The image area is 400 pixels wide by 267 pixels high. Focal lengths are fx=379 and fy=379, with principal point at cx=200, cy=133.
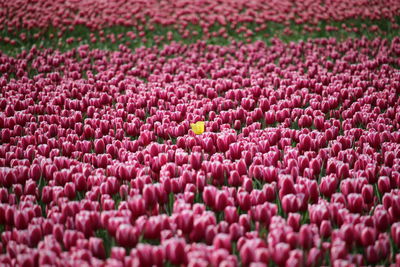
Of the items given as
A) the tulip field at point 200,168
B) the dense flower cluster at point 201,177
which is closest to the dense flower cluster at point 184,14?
the tulip field at point 200,168

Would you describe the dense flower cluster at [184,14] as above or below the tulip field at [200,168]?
above

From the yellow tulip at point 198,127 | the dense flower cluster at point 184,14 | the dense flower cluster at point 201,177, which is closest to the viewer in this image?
the dense flower cluster at point 201,177

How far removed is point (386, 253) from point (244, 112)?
7.46 feet

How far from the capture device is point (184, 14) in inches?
418

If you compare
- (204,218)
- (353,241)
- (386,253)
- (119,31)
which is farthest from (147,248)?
(119,31)

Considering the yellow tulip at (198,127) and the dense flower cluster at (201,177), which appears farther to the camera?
the yellow tulip at (198,127)

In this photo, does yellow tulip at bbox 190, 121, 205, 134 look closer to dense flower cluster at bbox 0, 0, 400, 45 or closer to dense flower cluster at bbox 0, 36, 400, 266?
dense flower cluster at bbox 0, 36, 400, 266

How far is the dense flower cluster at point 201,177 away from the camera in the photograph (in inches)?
77.1

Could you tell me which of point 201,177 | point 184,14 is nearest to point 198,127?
point 201,177

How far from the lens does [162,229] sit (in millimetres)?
2117

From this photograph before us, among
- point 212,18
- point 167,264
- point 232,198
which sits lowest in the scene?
point 167,264

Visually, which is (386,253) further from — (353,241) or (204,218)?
(204,218)

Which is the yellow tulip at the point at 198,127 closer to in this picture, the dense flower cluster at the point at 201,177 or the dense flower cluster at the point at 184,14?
the dense flower cluster at the point at 201,177

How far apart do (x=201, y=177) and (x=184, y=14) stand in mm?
8823
